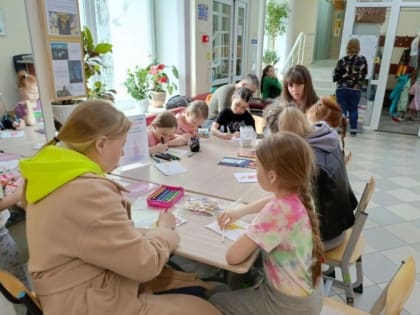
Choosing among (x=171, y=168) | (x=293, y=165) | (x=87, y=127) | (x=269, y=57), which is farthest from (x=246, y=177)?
(x=269, y=57)

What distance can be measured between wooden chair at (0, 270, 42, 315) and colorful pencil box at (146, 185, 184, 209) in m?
0.63

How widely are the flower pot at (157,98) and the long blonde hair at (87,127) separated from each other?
3.00 meters

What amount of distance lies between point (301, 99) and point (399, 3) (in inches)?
151

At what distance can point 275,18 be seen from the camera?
7727 mm

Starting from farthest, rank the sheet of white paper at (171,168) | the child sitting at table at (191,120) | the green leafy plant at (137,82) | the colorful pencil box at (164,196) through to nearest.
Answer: the green leafy plant at (137,82) → the child sitting at table at (191,120) → the sheet of white paper at (171,168) → the colorful pencil box at (164,196)

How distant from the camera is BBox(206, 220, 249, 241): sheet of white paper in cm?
132

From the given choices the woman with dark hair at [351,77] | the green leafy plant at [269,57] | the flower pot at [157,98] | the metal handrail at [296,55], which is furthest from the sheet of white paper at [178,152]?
the metal handrail at [296,55]

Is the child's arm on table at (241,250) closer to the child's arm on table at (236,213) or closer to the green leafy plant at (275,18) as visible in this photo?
the child's arm on table at (236,213)

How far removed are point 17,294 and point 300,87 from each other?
7.96ft

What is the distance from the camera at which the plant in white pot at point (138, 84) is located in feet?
12.6

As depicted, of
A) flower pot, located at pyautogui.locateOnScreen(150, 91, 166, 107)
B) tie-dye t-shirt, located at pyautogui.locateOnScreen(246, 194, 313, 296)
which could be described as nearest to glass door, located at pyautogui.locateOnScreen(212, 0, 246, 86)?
flower pot, located at pyautogui.locateOnScreen(150, 91, 166, 107)

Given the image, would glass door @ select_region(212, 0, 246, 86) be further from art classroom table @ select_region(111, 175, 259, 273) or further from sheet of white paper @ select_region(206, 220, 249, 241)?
sheet of white paper @ select_region(206, 220, 249, 241)

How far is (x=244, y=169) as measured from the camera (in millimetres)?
2043

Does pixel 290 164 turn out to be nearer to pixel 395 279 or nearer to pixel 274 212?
pixel 274 212
